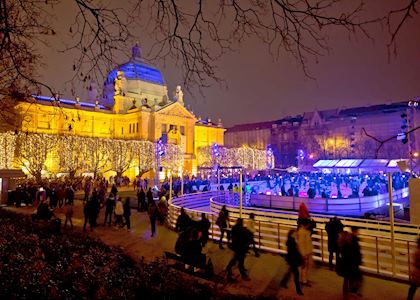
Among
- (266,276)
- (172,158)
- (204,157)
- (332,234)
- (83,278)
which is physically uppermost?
(204,157)

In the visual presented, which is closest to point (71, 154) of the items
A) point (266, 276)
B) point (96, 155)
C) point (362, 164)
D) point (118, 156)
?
point (96, 155)

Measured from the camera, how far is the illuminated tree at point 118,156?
4319 centimetres

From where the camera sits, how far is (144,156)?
156 feet

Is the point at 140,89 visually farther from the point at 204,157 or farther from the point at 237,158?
the point at 237,158

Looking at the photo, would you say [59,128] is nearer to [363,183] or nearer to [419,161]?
[363,183]

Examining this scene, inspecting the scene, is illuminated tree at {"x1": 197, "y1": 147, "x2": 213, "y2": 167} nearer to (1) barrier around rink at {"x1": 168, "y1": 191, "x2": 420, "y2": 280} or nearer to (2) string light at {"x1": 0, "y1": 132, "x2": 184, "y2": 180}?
(2) string light at {"x1": 0, "y1": 132, "x2": 184, "y2": 180}

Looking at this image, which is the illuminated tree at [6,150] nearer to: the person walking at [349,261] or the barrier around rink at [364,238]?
the barrier around rink at [364,238]

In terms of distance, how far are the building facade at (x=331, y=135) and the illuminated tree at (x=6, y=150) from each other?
5222 centimetres

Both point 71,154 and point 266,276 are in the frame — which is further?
point 71,154

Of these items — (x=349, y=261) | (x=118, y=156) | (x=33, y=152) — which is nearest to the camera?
(x=349, y=261)

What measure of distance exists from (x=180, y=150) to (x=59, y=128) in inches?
784

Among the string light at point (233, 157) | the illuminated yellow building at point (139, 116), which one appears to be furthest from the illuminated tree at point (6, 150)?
the string light at point (233, 157)

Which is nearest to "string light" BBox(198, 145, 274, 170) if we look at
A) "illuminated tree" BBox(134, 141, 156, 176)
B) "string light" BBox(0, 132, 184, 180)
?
"string light" BBox(0, 132, 184, 180)

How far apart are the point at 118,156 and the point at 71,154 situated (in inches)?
256
